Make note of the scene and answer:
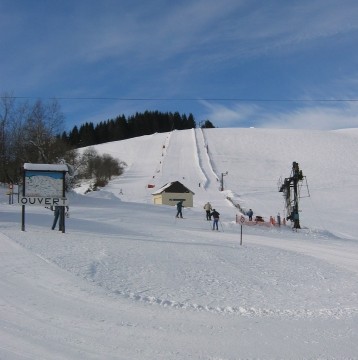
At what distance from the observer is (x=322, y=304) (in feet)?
31.5

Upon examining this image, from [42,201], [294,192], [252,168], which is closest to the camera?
[42,201]

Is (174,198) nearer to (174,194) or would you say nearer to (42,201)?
(174,194)

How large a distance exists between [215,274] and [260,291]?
4.63ft

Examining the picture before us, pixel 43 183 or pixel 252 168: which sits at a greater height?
pixel 252 168

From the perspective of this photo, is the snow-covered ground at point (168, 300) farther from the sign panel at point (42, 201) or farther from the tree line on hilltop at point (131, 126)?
the tree line on hilltop at point (131, 126)

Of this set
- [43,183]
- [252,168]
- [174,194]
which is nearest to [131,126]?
[252,168]

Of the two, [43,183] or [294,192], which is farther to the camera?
[294,192]

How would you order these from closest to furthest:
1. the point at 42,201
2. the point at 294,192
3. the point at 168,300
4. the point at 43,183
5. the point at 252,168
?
the point at 168,300 < the point at 42,201 < the point at 43,183 < the point at 294,192 < the point at 252,168

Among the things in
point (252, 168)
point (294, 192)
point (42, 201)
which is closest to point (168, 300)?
point (42, 201)

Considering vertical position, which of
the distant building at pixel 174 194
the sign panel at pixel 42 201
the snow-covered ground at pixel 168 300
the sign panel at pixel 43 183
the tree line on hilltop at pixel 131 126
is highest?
the tree line on hilltop at pixel 131 126

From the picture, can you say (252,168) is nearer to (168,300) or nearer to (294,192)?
(294,192)

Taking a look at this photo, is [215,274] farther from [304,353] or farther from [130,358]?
[130,358]

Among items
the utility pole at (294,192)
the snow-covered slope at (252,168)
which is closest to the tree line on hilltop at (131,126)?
the snow-covered slope at (252,168)

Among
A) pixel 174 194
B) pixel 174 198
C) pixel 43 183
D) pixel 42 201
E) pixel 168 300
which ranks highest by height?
pixel 43 183
